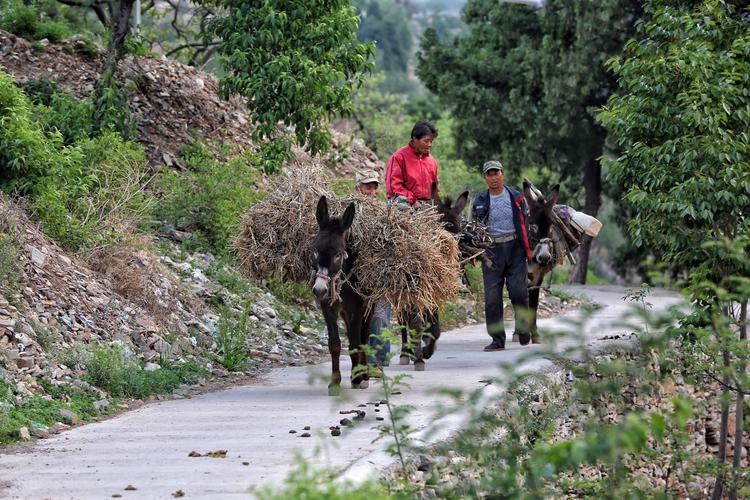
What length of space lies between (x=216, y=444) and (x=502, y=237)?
6.59 metres

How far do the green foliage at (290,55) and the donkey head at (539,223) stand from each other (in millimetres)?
3989

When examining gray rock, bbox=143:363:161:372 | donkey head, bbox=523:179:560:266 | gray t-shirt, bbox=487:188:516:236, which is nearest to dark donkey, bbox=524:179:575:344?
donkey head, bbox=523:179:560:266

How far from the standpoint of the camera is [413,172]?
45.7 ft

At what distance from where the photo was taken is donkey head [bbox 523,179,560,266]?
1566 cm

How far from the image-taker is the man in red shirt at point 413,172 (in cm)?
1382

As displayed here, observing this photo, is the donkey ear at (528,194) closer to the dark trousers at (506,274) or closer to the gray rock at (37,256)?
the dark trousers at (506,274)

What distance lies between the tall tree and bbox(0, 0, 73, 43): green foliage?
45.3ft

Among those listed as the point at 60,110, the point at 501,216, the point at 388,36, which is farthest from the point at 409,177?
the point at 388,36

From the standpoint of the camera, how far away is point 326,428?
9.88m

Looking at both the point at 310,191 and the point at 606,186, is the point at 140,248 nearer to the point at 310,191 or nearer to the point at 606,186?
the point at 310,191

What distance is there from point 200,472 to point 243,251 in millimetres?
4185

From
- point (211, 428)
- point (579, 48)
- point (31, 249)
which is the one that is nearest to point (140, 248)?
point (31, 249)

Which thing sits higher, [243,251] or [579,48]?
[579,48]

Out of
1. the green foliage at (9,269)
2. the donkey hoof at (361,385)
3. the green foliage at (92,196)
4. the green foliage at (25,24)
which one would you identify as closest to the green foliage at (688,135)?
the donkey hoof at (361,385)
